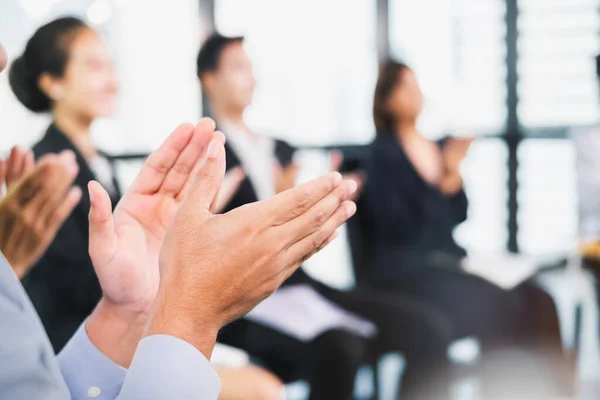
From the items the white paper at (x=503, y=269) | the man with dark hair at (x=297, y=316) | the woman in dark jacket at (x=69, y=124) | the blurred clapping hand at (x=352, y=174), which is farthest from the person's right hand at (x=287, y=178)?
the white paper at (x=503, y=269)

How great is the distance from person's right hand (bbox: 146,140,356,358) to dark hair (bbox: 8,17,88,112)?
1188 millimetres

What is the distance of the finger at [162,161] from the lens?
782 millimetres

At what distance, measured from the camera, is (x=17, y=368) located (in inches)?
22.1

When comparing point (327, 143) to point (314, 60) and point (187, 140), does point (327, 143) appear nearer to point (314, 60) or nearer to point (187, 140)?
point (314, 60)

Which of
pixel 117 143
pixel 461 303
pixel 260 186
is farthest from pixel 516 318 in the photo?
pixel 117 143

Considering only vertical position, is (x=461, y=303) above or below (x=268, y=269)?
below

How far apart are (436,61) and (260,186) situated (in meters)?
1.61

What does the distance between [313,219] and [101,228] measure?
0.92 ft

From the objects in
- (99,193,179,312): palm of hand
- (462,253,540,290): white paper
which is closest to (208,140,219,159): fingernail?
(99,193,179,312): palm of hand

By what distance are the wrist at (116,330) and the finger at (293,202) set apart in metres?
0.31

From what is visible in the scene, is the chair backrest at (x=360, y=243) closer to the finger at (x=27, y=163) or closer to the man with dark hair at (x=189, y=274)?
the finger at (x=27, y=163)

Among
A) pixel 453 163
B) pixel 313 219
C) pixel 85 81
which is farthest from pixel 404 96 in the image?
pixel 313 219

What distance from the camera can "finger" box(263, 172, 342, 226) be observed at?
2.13ft

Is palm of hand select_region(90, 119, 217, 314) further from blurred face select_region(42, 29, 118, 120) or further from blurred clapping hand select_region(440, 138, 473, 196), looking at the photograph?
blurred clapping hand select_region(440, 138, 473, 196)
